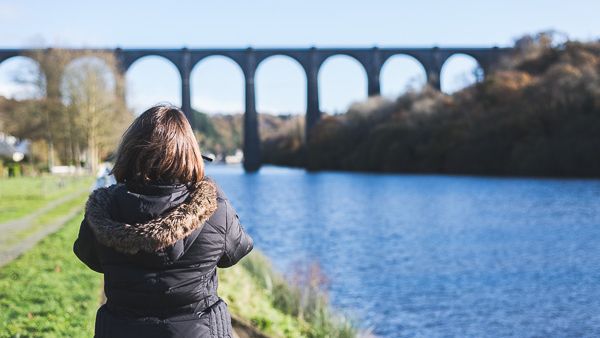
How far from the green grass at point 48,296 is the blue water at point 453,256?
117 inches

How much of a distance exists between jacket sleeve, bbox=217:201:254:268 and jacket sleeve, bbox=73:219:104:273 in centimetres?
32

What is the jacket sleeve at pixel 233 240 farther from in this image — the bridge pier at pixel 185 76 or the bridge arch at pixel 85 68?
the bridge pier at pixel 185 76

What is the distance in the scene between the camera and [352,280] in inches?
392

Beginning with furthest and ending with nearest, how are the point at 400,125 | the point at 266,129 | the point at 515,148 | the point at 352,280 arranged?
the point at 266,129
the point at 400,125
the point at 515,148
the point at 352,280

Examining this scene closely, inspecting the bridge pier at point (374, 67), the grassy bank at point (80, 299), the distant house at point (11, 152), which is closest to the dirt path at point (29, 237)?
the grassy bank at point (80, 299)

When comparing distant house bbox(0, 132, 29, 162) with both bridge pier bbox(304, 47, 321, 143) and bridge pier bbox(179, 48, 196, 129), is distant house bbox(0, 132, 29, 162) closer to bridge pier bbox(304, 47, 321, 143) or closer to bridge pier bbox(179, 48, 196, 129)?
bridge pier bbox(179, 48, 196, 129)

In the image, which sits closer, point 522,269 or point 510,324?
point 510,324

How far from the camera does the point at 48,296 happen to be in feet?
16.0

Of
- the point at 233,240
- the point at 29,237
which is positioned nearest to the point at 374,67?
the point at 29,237

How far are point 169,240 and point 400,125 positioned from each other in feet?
151

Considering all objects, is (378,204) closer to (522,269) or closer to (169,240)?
(522,269)

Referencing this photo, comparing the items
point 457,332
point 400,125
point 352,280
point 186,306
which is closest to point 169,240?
point 186,306

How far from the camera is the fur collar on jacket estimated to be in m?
1.86

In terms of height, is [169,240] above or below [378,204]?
above
